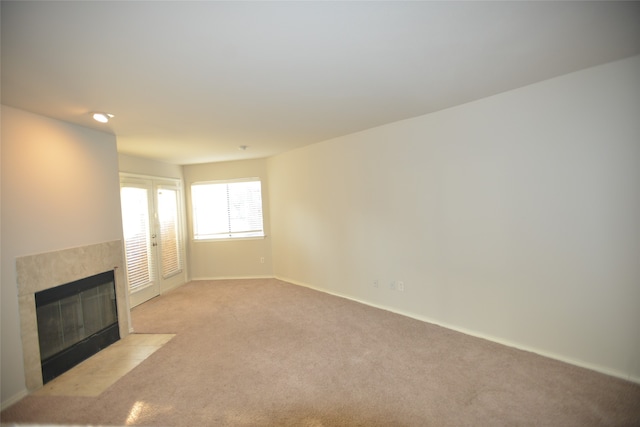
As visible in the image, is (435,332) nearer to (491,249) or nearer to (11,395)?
(491,249)

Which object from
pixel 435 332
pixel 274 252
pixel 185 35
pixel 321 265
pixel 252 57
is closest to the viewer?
pixel 185 35

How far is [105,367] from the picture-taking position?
3.01m

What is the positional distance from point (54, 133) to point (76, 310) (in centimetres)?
180

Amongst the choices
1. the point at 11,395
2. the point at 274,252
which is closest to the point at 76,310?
the point at 11,395

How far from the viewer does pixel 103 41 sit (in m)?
1.68

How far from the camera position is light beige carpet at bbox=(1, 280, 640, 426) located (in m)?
2.10

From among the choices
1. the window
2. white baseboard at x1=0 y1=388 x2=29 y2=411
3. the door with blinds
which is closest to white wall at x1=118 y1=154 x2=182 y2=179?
the door with blinds

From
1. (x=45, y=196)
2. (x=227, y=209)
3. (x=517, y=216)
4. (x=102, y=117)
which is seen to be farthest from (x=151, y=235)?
(x=517, y=216)

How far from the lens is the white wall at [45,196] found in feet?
8.16

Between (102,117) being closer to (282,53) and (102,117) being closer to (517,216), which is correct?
(282,53)

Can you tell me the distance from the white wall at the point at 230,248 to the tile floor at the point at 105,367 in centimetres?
268

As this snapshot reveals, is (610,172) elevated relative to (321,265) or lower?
elevated

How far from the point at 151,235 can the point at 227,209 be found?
1547mm

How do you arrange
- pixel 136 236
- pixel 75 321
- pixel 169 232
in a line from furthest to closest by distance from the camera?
pixel 169 232 → pixel 136 236 → pixel 75 321
